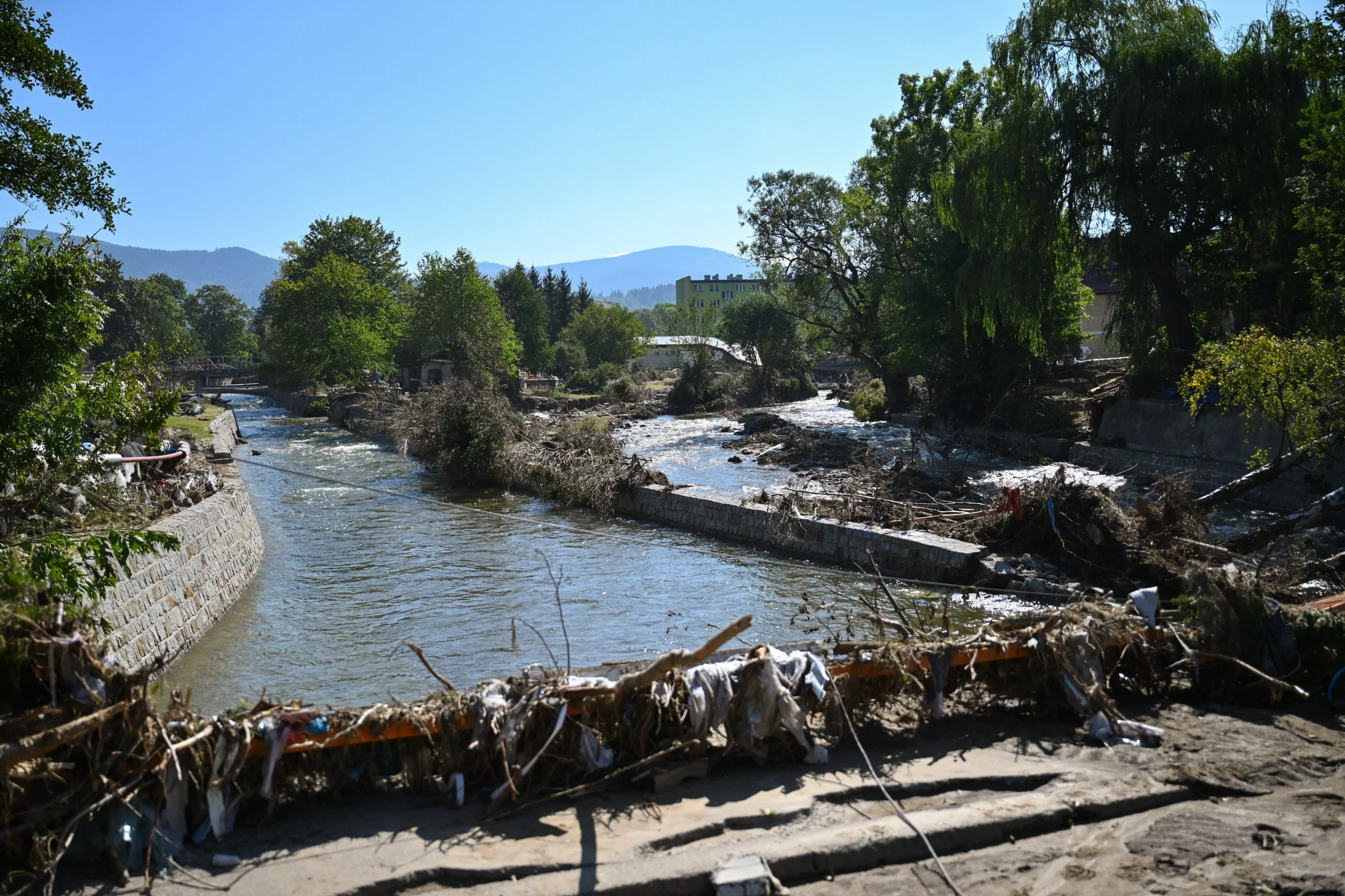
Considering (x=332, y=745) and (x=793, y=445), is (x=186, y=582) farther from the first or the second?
(x=793, y=445)

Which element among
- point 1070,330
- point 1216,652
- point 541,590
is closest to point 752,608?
point 541,590

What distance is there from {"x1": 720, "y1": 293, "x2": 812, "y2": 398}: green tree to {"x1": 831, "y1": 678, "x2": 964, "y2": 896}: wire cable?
165 feet

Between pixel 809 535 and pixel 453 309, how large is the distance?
4444 centimetres

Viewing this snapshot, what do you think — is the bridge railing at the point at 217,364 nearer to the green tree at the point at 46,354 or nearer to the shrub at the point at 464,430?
the shrub at the point at 464,430

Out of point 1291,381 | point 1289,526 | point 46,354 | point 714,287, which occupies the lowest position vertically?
point 1289,526

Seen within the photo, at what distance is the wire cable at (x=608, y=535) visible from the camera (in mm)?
13859

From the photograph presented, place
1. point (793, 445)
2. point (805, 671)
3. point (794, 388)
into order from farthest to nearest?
point (794, 388) → point (793, 445) → point (805, 671)

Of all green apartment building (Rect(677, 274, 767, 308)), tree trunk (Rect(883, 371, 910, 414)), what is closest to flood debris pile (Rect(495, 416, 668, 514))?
tree trunk (Rect(883, 371, 910, 414))

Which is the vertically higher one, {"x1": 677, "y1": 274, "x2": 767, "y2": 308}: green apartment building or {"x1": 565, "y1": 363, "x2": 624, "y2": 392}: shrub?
{"x1": 677, "y1": 274, "x2": 767, "y2": 308}: green apartment building

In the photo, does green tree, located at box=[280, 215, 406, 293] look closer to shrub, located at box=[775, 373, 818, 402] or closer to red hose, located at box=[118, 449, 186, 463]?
shrub, located at box=[775, 373, 818, 402]

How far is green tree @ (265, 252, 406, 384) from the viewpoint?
190 ft

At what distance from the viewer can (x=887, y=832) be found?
5504mm

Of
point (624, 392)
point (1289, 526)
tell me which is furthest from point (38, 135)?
point (624, 392)

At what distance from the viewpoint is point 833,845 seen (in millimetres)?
5359
